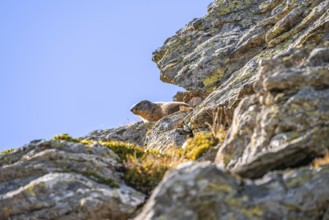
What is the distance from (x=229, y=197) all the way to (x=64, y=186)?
4.71 m

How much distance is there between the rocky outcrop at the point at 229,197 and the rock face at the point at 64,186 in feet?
8.55

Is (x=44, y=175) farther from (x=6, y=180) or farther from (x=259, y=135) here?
(x=259, y=135)

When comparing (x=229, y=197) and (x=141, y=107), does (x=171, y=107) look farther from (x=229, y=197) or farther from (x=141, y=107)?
(x=229, y=197)

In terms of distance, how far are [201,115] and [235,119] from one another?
438 inches

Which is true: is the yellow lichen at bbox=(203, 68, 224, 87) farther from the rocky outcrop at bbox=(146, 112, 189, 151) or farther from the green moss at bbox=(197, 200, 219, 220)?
the green moss at bbox=(197, 200, 219, 220)

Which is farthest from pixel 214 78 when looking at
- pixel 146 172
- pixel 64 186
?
pixel 64 186

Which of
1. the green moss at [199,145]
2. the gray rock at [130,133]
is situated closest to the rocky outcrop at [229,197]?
the green moss at [199,145]

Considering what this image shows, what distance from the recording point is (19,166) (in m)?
11.3

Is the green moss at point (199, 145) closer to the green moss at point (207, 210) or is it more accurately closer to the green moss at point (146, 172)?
the green moss at point (146, 172)

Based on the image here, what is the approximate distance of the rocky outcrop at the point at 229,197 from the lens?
688 cm

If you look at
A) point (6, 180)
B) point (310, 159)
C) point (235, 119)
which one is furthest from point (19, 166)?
point (310, 159)

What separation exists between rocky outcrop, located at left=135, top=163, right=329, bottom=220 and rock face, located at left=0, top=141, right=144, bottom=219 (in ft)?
8.55

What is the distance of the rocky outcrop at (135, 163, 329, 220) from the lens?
6.88 m

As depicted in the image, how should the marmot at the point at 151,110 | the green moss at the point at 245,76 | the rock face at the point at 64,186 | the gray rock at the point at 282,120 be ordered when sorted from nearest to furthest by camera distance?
the gray rock at the point at 282,120, the rock face at the point at 64,186, the green moss at the point at 245,76, the marmot at the point at 151,110
